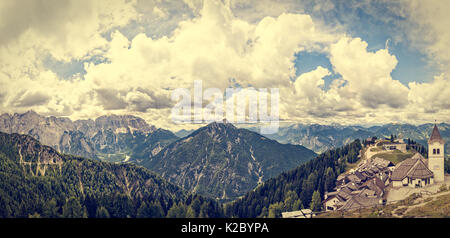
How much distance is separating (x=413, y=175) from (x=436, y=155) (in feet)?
40.6

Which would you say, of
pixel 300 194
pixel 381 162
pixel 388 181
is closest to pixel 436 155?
pixel 388 181

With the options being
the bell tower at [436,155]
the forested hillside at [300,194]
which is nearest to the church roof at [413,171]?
the bell tower at [436,155]

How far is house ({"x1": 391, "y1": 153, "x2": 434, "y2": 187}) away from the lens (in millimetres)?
121375

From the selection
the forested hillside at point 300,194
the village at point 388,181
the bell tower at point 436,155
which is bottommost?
the forested hillside at point 300,194

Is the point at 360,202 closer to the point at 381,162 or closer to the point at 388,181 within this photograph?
the point at 388,181

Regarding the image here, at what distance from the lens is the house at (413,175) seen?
4779 inches

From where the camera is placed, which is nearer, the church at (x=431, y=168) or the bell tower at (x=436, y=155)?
the bell tower at (x=436, y=155)

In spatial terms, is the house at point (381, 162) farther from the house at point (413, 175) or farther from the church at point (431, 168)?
the church at point (431, 168)
